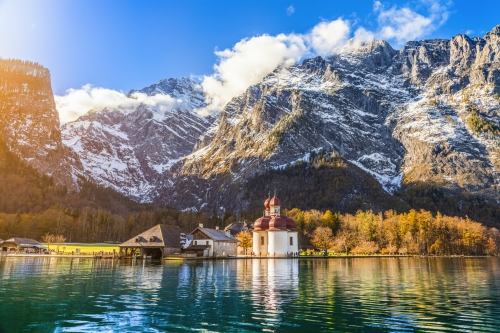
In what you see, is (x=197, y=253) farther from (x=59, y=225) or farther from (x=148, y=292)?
(x=59, y=225)

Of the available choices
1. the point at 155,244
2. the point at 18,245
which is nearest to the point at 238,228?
the point at 155,244

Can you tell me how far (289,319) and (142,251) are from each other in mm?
81619

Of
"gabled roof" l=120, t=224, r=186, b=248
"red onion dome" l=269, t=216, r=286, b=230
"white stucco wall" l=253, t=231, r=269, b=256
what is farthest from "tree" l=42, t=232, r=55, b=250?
"red onion dome" l=269, t=216, r=286, b=230

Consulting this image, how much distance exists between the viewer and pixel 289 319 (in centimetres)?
2306

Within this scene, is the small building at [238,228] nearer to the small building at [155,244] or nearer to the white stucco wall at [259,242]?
the white stucco wall at [259,242]

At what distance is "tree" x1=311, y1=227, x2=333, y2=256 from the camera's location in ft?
464

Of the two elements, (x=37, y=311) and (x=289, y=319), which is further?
(x=37, y=311)

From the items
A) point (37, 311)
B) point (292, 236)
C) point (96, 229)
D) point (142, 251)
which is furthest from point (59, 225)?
point (37, 311)

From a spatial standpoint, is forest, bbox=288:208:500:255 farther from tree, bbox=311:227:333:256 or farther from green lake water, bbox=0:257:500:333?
green lake water, bbox=0:257:500:333

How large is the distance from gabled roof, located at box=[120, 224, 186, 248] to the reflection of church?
2872cm

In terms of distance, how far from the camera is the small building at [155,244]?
96688mm

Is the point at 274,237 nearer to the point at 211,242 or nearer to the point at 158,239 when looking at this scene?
the point at 211,242

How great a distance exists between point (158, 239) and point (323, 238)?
63213mm

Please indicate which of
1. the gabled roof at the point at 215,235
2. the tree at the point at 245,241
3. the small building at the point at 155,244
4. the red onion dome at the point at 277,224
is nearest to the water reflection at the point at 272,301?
the small building at the point at 155,244
